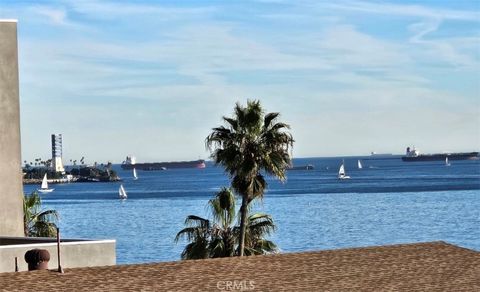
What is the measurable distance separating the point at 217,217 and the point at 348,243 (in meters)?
59.6

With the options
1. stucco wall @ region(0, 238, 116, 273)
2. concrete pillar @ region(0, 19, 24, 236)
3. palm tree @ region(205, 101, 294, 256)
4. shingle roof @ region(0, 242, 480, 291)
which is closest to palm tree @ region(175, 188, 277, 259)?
palm tree @ region(205, 101, 294, 256)

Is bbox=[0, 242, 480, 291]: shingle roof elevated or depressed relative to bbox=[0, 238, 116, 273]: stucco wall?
depressed

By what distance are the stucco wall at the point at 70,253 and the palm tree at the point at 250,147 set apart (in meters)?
14.5

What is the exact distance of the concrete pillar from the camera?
34750mm

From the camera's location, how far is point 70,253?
28.1 meters

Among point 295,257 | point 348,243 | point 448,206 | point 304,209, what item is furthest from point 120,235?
point 295,257

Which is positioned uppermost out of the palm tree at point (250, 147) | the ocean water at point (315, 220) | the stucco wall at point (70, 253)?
Answer: the palm tree at point (250, 147)

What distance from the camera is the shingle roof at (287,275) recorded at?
23.1m

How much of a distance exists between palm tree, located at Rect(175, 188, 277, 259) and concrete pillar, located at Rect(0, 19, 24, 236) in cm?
844

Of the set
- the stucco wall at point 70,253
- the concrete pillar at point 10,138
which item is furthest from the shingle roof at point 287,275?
the concrete pillar at point 10,138

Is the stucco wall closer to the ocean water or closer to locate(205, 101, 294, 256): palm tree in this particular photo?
locate(205, 101, 294, 256): palm tree

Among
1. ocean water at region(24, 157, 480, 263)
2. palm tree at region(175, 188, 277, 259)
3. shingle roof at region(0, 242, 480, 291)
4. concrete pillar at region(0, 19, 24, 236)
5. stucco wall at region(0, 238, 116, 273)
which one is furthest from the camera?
ocean water at region(24, 157, 480, 263)

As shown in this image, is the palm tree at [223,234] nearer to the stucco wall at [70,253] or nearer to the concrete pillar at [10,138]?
the concrete pillar at [10,138]

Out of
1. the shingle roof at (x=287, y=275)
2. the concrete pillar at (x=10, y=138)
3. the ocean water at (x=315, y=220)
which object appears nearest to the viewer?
the shingle roof at (x=287, y=275)
